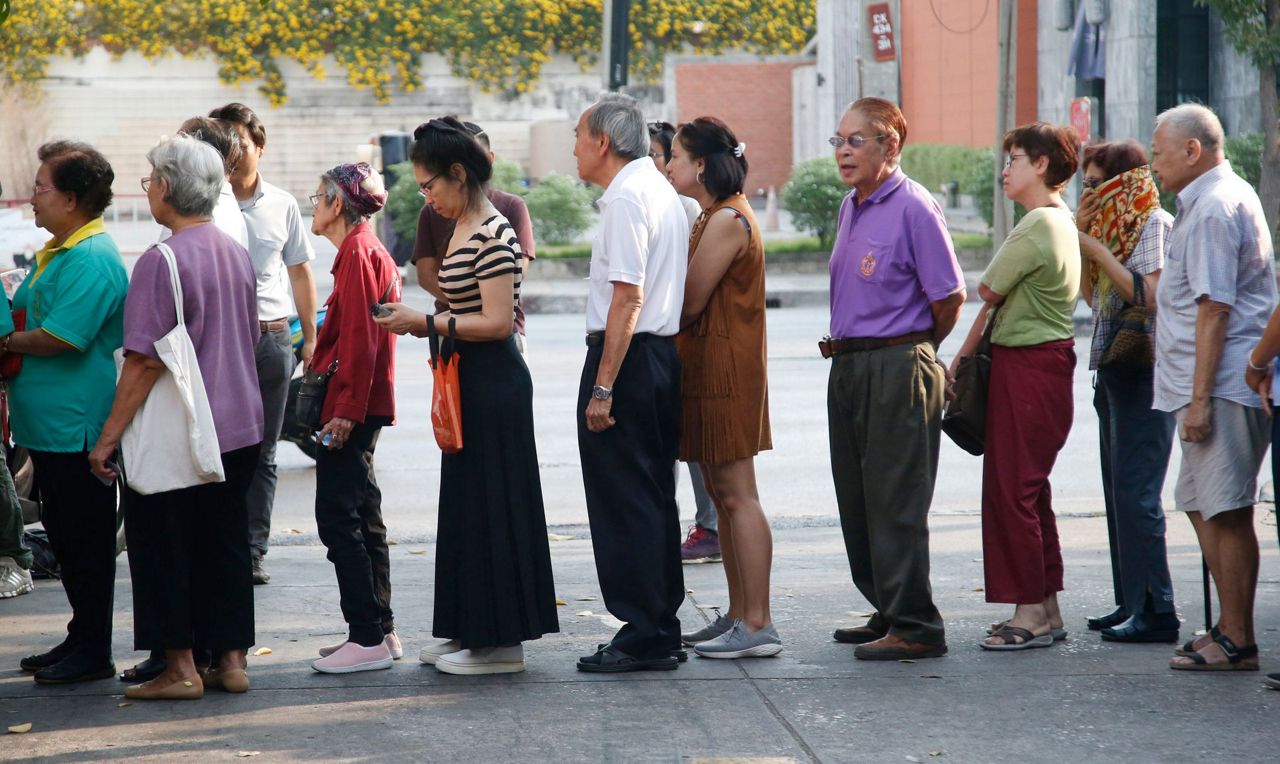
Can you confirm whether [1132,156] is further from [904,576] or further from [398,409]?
[398,409]

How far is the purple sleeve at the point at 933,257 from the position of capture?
5336 mm

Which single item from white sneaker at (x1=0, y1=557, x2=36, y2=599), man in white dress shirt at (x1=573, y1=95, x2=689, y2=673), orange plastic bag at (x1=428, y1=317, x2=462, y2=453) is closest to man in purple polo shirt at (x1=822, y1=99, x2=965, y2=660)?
man in white dress shirt at (x1=573, y1=95, x2=689, y2=673)

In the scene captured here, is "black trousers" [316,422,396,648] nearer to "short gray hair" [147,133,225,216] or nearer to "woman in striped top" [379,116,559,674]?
"woman in striped top" [379,116,559,674]

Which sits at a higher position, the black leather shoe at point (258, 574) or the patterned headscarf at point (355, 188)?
the patterned headscarf at point (355, 188)

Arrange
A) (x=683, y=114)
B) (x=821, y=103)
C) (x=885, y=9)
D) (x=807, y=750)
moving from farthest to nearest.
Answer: (x=683, y=114) → (x=821, y=103) → (x=885, y=9) → (x=807, y=750)

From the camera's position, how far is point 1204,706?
194 inches

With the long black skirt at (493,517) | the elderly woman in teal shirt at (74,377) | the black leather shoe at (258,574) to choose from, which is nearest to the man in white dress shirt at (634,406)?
the long black skirt at (493,517)

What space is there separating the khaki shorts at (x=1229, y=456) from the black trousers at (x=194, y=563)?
3194 millimetres

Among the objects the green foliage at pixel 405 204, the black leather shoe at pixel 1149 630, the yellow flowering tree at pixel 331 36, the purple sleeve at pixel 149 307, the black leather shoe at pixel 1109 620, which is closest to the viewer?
the purple sleeve at pixel 149 307

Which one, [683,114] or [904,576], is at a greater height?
[683,114]

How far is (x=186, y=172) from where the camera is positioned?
4.95m

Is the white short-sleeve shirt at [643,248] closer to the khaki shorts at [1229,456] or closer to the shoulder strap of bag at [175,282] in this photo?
the shoulder strap of bag at [175,282]

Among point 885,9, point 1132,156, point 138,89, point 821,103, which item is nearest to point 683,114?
point 821,103

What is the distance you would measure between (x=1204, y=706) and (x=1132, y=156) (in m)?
2.06
